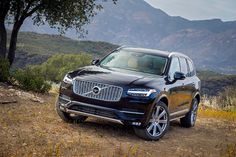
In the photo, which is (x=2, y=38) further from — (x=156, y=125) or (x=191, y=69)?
(x=156, y=125)

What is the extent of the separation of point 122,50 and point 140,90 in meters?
2.50

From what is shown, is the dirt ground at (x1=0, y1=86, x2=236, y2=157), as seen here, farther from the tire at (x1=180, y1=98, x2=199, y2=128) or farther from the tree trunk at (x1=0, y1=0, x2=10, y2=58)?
the tree trunk at (x1=0, y1=0, x2=10, y2=58)

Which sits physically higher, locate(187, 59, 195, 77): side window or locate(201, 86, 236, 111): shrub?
locate(187, 59, 195, 77): side window

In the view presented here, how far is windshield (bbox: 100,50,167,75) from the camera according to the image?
10.1 meters

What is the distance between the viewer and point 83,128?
9602 millimetres

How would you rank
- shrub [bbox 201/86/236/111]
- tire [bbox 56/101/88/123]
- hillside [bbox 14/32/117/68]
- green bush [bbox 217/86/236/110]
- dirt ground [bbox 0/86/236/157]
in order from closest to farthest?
dirt ground [bbox 0/86/236/157], tire [bbox 56/101/88/123], shrub [bbox 201/86/236/111], green bush [bbox 217/86/236/110], hillside [bbox 14/32/117/68]

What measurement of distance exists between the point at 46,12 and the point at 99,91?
1030 centimetres

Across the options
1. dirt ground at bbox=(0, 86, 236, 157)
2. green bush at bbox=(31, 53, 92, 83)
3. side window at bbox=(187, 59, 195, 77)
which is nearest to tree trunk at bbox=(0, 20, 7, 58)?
dirt ground at bbox=(0, 86, 236, 157)

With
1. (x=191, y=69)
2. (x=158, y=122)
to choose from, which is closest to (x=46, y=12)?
(x=191, y=69)

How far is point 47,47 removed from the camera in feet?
545

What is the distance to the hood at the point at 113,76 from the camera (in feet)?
29.0

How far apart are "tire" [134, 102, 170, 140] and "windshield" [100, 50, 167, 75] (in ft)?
3.28

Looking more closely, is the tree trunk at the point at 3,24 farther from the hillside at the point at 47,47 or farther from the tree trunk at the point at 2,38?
the hillside at the point at 47,47

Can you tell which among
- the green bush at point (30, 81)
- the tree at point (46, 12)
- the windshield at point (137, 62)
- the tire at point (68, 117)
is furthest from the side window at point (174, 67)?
the tree at point (46, 12)
